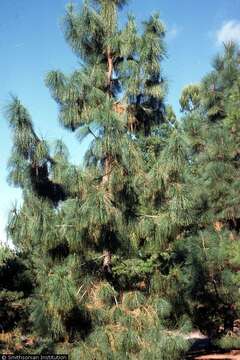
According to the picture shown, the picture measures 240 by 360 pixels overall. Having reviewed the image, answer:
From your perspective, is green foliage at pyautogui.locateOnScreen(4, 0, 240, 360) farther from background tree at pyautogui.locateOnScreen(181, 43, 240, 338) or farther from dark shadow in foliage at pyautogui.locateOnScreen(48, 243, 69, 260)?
background tree at pyautogui.locateOnScreen(181, 43, 240, 338)

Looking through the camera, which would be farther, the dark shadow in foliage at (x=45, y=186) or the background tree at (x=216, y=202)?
the background tree at (x=216, y=202)

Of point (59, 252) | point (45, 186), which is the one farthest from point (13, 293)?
point (45, 186)

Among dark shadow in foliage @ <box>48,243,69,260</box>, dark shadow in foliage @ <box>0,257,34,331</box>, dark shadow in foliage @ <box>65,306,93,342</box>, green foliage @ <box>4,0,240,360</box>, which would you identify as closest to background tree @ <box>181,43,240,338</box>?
green foliage @ <box>4,0,240,360</box>

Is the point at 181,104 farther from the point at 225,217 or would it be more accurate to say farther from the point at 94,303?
the point at 94,303

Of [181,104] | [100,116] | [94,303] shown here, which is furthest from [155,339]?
[181,104]

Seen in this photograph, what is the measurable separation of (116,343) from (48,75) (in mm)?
4154

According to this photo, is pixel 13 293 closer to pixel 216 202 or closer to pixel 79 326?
pixel 79 326

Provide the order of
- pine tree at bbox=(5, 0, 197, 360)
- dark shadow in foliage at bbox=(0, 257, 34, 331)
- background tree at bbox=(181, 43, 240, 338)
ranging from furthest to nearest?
dark shadow in foliage at bbox=(0, 257, 34, 331) → background tree at bbox=(181, 43, 240, 338) → pine tree at bbox=(5, 0, 197, 360)

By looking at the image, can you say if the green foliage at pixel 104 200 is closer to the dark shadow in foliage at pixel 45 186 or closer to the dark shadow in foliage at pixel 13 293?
the dark shadow in foliage at pixel 45 186

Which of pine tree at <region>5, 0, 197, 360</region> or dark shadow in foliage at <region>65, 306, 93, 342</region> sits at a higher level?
pine tree at <region>5, 0, 197, 360</region>

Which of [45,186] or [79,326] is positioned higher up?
[45,186]

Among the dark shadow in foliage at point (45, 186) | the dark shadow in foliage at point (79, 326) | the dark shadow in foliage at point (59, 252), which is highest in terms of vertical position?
the dark shadow in foliage at point (45, 186)

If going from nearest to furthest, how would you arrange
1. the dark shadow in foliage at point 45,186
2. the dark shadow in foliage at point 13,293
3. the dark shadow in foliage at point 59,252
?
the dark shadow in foliage at point 45,186 → the dark shadow in foliage at point 59,252 → the dark shadow in foliage at point 13,293

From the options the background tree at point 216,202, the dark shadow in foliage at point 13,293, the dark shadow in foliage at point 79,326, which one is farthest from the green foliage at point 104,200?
the dark shadow in foliage at point 13,293
